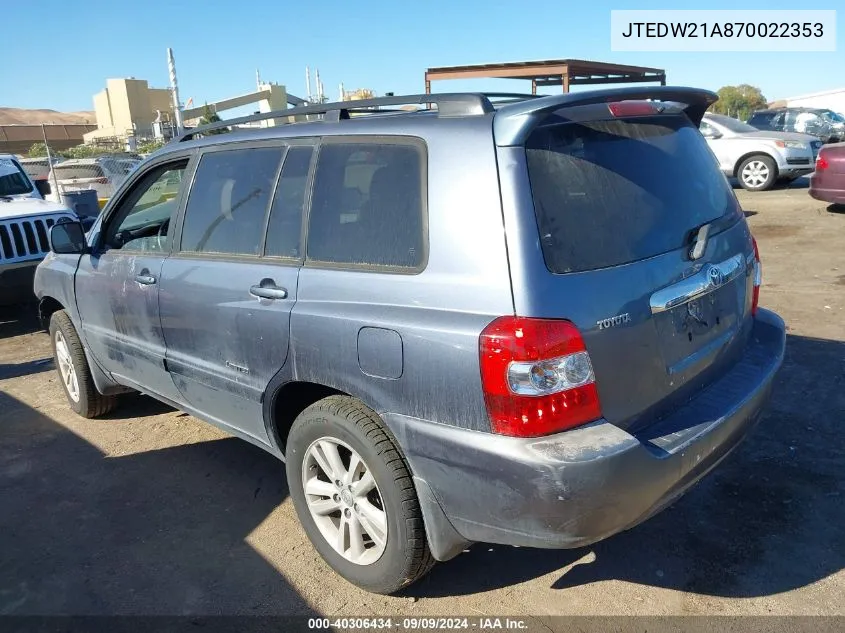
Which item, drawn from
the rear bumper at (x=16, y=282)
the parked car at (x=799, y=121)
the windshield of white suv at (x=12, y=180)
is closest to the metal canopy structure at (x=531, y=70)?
the parked car at (x=799, y=121)

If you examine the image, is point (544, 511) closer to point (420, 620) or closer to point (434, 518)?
point (434, 518)

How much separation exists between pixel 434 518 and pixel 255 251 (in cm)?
149

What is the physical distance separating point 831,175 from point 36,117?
121 meters

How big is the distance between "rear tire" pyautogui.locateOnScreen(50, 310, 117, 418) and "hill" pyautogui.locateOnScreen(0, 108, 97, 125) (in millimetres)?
105593

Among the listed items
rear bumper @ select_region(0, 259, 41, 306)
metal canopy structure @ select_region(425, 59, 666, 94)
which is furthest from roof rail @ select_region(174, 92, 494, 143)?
metal canopy structure @ select_region(425, 59, 666, 94)

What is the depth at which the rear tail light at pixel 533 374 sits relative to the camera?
217cm

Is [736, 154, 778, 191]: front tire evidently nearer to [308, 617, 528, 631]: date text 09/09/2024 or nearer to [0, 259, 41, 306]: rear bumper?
[0, 259, 41, 306]: rear bumper

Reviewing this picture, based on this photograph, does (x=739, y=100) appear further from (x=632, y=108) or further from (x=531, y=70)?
(x=632, y=108)

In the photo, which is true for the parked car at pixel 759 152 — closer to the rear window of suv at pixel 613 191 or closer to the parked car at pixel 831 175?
the parked car at pixel 831 175

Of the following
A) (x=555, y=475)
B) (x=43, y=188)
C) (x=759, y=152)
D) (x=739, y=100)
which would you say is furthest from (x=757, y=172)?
(x=739, y=100)

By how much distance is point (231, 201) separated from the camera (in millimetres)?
3379

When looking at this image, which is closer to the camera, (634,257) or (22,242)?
(634,257)

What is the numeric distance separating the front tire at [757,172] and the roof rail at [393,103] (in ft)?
44.7

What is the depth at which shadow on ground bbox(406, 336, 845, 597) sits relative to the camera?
285cm
